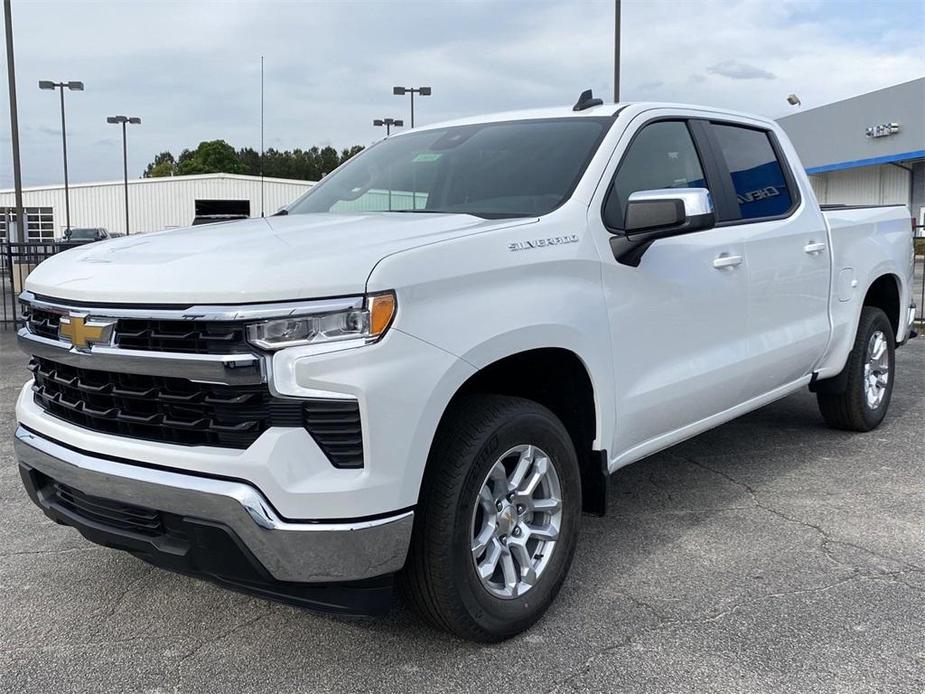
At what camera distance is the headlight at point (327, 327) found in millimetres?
2557

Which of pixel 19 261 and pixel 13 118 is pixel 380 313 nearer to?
pixel 19 261

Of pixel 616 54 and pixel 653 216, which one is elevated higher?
pixel 616 54

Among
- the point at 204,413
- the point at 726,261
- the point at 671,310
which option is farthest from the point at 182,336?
the point at 726,261

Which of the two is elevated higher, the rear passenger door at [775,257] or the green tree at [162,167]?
the green tree at [162,167]

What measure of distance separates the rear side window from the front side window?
330mm

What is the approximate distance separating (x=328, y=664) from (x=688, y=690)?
1.16 meters

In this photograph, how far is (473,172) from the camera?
13.2 feet

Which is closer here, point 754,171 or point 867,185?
point 754,171

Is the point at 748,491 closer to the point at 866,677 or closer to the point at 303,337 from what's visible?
the point at 866,677

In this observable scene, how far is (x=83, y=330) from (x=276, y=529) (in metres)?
0.90

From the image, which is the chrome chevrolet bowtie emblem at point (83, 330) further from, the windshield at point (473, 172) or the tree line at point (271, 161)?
the tree line at point (271, 161)

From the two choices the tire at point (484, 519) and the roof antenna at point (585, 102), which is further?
the roof antenna at point (585, 102)

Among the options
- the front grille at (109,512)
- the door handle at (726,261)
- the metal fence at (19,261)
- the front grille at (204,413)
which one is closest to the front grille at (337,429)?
the front grille at (204,413)

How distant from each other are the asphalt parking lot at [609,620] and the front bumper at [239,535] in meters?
0.45
